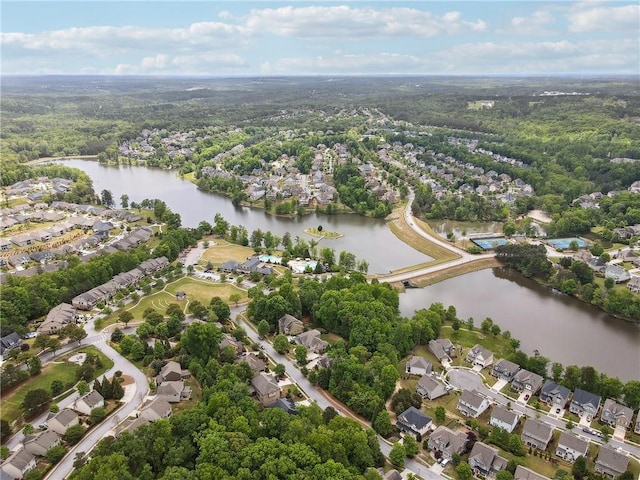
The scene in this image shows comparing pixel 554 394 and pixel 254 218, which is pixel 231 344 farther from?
pixel 254 218

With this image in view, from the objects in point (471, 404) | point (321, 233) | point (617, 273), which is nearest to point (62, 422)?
point (471, 404)

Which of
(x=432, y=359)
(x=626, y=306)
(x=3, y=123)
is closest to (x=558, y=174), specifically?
(x=626, y=306)

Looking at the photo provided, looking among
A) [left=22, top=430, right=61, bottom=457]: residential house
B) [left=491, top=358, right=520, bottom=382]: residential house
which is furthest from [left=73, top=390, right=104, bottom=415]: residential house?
[left=491, top=358, right=520, bottom=382]: residential house

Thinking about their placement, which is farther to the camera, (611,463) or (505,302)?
(505,302)

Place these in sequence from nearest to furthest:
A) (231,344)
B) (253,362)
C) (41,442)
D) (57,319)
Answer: (41,442)
(253,362)
(231,344)
(57,319)

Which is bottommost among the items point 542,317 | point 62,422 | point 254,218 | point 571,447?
point 542,317

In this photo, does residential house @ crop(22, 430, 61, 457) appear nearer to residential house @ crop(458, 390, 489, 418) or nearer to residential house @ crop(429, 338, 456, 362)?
residential house @ crop(458, 390, 489, 418)

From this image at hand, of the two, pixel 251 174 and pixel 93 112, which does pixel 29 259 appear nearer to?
pixel 251 174
